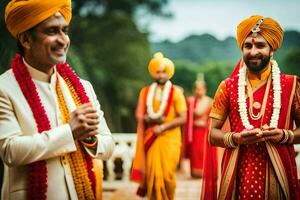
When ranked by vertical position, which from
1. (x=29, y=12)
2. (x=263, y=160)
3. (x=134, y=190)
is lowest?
(x=134, y=190)

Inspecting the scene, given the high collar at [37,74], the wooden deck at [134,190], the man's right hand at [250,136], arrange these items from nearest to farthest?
the high collar at [37,74]
the man's right hand at [250,136]
the wooden deck at [134,190]

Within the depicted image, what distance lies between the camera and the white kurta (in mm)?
2264

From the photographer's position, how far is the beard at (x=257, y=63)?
287 centimetres

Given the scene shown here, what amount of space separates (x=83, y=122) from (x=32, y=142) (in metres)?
0.28

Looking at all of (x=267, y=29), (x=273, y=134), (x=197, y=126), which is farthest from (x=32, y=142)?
(x=197, y=126)

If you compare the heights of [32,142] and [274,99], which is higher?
[274,99]

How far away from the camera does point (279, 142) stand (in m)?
2.78

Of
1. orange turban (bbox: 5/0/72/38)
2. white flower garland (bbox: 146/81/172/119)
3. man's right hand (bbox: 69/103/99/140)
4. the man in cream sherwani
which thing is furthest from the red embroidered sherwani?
white flower garland (bbox: 146/81/172/119)

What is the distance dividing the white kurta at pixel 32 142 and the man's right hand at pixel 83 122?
0.04m

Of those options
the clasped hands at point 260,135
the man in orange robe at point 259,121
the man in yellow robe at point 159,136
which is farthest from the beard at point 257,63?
the man in yellow robe at point 159,136

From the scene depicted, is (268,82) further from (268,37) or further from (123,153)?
(123,153)

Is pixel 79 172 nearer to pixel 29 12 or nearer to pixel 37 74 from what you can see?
pixel 37 74

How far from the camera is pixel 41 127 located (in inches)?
93.9

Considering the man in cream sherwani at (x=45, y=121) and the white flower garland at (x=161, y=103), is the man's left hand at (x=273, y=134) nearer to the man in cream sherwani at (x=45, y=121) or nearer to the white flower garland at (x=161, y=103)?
the man in cream sherwani at (x=45, y=121)
